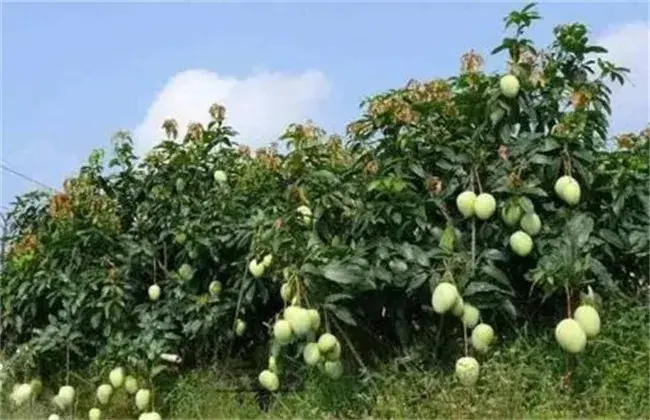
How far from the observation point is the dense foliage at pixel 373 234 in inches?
154

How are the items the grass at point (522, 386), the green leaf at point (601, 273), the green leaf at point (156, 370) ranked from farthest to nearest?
the green leaf at point (156, 370)
the green leaf at point (601, 273)
the grass at point (522, 386)

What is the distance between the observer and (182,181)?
17.0 ft

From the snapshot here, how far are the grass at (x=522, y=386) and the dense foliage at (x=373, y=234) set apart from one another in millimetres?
154

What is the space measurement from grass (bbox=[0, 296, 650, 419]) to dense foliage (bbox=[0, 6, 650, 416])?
0.50 feet

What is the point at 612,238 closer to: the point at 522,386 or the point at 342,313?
the point at 522,386

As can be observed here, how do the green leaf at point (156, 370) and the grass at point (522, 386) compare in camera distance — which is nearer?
the grass at point (522, 386)

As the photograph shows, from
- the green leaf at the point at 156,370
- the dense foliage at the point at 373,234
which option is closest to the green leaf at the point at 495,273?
the dense foliage at the point at 373,234

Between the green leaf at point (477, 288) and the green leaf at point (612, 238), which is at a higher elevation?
the green leaf at point (612, 238)

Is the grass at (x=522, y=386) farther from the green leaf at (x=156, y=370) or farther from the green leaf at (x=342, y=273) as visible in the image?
the green leaf at (x=156, y=370)

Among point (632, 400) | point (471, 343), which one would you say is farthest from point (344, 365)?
point (632, 400)

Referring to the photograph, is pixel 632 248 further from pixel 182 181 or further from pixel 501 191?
pixel 182 181

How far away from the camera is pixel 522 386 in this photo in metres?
3.69

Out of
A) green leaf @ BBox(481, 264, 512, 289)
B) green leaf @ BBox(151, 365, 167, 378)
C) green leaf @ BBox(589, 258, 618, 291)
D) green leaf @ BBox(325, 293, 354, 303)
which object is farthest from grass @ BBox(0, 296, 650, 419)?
green leaf @ BBox(151, 365, 167, 378)

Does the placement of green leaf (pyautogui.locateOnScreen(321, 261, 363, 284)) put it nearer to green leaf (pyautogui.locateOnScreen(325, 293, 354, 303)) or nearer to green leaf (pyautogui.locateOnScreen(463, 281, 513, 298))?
green leaf (pyautogui.locateOnScreen(325, 293, 354, 303))
